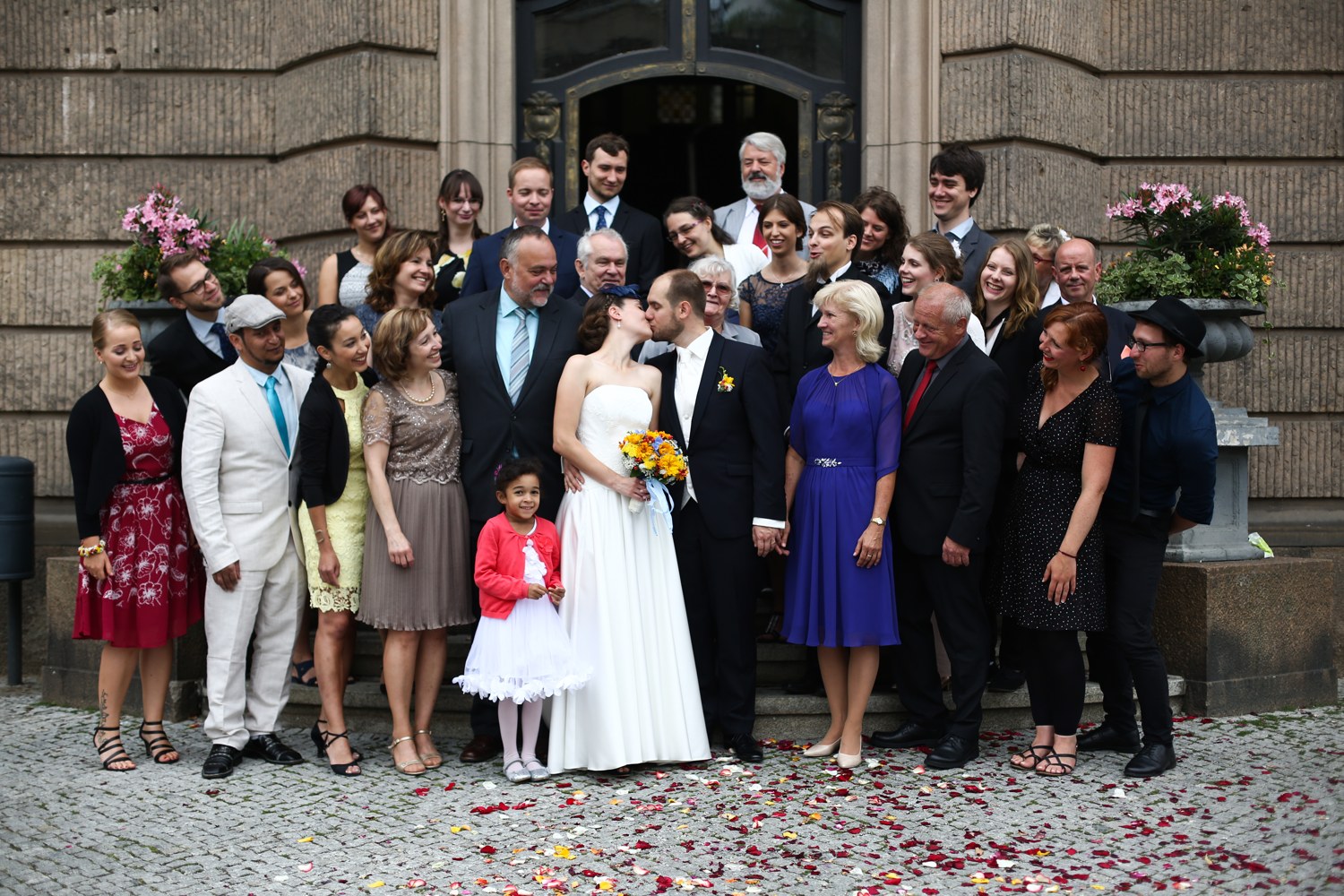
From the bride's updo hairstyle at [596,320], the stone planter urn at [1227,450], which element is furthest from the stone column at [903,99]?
the bride's updo hairstyle at [596,320]

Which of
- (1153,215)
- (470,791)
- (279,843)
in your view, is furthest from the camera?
(1153,215)

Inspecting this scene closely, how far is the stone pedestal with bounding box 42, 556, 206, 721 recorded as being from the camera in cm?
727

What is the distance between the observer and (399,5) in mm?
8734

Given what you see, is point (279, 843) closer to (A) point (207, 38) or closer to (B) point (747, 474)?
(B) point (747, 474)

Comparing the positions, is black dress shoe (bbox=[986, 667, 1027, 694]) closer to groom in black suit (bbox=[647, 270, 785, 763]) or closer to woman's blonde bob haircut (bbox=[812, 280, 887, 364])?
groom in black suit (bbox=[647, 270, 785, 763])

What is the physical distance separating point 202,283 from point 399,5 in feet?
8.57

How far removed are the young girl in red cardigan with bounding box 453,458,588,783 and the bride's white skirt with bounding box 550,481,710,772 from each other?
108 millimetres

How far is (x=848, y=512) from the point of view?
6.16 m

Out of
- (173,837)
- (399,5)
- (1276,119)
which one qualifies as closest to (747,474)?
(173,837)

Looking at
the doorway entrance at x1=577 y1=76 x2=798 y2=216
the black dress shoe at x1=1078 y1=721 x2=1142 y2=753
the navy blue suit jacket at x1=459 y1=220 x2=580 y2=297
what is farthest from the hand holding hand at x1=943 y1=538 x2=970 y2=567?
the doorway entrance at x1=577 y1=76 x2=798 y2=216

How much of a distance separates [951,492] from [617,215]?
104 inches

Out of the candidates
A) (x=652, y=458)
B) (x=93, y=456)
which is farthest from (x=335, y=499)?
(x=652, y=458)

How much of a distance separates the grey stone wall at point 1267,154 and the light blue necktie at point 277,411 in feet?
17.9

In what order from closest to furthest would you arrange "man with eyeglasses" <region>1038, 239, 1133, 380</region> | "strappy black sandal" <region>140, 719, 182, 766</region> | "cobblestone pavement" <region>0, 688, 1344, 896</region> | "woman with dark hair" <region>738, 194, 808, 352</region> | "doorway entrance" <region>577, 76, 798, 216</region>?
"cobblestone pavement" <region>0, 688, 1344, 896</region> < "strappy black sandal" <region>140, 719, 182, 766</region> < "man with eyeglasses" <region>1038, 239, 1133, 380</region> < "woman with dark hair" <region>738, 194, 808, 352</region> < "doorway entrance" <region>577, 76, 798, 216</region>
